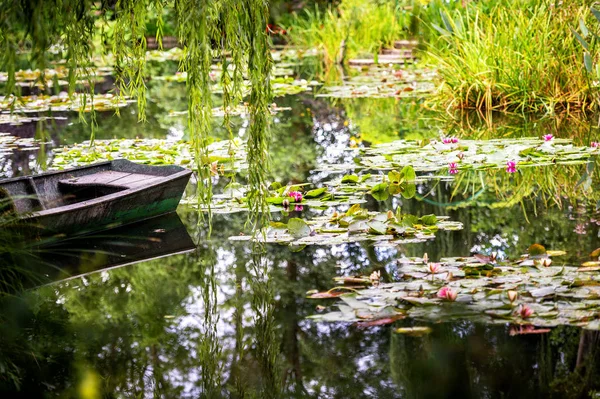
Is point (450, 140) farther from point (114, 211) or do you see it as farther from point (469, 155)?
point (114, 211)

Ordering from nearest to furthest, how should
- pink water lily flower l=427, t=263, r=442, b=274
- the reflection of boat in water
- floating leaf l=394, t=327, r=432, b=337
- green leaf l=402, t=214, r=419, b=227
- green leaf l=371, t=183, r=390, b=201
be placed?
floating leaf l=394, t=327, r=432, b=337
pink water lily flower l=427, t=263, r=442, b=274
the reflection of boat in water
green leaf l=402, t=214, r=419, b=227
green leaf l=371, t=183, r=390, b=201

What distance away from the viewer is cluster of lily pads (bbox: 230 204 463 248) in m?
4.26

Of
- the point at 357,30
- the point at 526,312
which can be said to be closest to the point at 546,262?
the point at 526,312

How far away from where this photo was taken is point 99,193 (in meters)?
4.93

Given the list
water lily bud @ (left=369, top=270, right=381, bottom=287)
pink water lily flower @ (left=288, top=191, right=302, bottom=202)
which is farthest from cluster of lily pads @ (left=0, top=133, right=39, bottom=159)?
water lily bud @ (left=369, top=270, right=381, bottom=287)

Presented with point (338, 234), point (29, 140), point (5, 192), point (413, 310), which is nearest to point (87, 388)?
point (413, 310)

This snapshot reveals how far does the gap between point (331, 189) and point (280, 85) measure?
20.2 ft

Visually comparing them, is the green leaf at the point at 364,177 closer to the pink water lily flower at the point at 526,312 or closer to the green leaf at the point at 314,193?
the green leaf at the point at 314,193

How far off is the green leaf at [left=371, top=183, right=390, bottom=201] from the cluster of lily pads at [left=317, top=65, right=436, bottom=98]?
15.8 ft

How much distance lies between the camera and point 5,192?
4020 mm

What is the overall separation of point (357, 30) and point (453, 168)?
8691 mm

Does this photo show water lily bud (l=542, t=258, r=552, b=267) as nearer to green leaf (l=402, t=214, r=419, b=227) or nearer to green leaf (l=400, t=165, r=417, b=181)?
green leaf (l=402, t=214, r=419, b=227)

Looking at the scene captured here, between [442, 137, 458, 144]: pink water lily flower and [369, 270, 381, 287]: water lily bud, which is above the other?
[442, 137, 458, 144]: pink water lily flower

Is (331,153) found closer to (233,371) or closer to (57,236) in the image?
(57,236)
